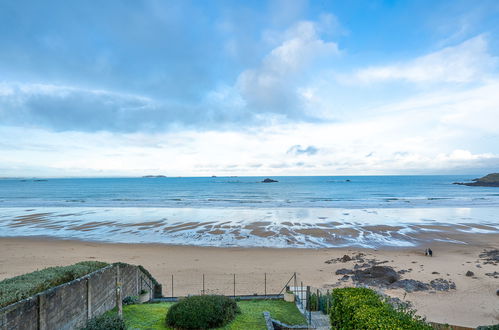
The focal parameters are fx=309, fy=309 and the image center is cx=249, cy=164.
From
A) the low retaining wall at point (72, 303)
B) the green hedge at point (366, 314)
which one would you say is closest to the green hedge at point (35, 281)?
the low retaining wall at point (72, 303)

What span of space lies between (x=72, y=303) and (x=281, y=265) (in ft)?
50.8

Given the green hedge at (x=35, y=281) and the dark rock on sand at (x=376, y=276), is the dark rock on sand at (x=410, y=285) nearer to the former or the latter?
the dark rock on sand at (x=376, y=276)

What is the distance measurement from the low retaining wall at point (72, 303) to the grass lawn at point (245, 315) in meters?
1.11

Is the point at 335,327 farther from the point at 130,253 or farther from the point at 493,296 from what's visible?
the point at 130,253

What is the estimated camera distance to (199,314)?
10578 millimetres

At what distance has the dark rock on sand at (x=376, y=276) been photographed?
19125 millimetres

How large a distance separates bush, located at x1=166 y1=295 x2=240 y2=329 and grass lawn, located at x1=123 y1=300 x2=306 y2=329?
33 cm

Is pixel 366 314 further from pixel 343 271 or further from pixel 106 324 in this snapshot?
pixel 343 271

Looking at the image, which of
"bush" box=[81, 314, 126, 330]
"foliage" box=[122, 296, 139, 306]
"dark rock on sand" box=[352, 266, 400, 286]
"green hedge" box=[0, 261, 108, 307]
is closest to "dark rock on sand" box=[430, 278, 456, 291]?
"dark rock on sand" box=[352, 266, 400, 286]

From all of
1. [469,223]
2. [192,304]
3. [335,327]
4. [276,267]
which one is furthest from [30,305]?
[469,223]

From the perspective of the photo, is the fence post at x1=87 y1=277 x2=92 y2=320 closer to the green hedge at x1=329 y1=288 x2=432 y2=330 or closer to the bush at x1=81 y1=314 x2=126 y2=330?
the bush at x1=81 y1=314 x2=126 y2=330

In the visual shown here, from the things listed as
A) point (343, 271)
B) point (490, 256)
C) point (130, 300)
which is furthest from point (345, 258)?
point (130, 300)

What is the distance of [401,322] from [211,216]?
4096 centimetres

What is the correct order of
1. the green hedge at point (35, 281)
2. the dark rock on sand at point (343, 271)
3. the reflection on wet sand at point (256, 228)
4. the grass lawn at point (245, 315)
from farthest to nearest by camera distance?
1. the reflection on wet sand at point (256, 228)
2. the dark rock on sand at point (343, 271)
3. the grass lawn at point (245, 315)
4. the green hedge at point (35, 281)
